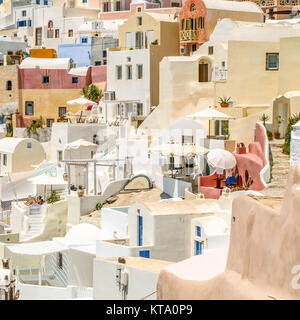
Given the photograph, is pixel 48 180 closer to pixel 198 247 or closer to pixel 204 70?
pixel 204 70

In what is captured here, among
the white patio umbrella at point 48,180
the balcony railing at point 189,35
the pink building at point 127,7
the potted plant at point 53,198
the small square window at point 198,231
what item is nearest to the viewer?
the small square window at point 198,231

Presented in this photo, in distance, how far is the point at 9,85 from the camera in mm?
53938

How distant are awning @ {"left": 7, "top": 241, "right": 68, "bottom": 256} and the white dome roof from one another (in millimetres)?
448

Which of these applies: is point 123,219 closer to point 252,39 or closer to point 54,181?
point 54,181

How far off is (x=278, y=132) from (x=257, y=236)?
2432 centimetres

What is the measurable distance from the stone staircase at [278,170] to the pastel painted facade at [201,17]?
525 inches

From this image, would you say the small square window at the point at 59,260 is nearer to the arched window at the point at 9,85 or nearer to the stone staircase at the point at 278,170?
the stone staircase at the point at 278,170

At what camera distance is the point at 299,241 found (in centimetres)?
1035

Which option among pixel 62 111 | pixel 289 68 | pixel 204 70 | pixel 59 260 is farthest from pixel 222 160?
pixel 62 111

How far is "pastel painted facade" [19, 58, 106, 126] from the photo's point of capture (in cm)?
5334

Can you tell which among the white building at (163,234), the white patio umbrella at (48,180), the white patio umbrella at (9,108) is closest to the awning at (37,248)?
the white building at (163,234)

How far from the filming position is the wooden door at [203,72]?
43.1 metres

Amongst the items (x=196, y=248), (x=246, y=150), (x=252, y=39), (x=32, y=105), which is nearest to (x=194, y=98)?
(x=252, y=39)

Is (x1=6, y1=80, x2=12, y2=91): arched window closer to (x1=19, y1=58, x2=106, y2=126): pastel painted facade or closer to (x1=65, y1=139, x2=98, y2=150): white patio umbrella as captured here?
(x1=19, y1=58, x2=106, y2=126): pastel painted facade
